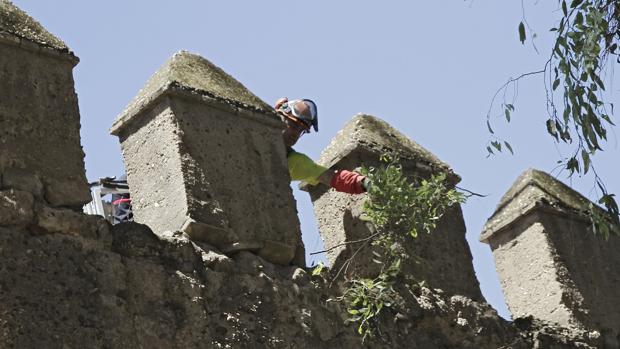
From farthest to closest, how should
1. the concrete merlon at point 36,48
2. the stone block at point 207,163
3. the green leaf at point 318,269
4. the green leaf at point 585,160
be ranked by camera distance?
the green leaf at point 318,269 < the stone block at point 207,163 < the green leaf at point 585,160 < the concrete merlon at point 36,48

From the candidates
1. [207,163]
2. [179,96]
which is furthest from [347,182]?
[179,96]

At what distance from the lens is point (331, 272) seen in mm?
7105

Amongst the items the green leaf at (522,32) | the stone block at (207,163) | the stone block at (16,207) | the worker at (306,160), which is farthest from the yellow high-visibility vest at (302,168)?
the stone block at (16,207)

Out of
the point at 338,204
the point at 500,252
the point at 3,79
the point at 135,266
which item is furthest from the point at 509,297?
the point at 3,79

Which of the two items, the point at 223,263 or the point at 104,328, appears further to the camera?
the point at 223,263

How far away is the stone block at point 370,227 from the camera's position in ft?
24.6

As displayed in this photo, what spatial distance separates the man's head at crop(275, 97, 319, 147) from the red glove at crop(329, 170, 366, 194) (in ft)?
1.07

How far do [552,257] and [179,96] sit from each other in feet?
8.58

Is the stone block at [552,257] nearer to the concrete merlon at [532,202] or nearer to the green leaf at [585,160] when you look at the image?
the concrete merlon at [532,202]

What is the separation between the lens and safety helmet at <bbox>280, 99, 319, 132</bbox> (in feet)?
25.3

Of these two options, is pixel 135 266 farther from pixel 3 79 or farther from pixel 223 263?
pixel 3 79

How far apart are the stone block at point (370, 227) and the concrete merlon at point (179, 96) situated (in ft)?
2.26

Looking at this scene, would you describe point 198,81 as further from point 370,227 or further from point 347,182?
point 370,227

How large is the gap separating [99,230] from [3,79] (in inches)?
30.6
